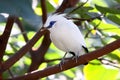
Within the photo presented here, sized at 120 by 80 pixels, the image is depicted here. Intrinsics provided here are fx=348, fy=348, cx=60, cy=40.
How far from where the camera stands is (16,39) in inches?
41.6

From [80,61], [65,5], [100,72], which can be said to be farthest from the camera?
[100,72]

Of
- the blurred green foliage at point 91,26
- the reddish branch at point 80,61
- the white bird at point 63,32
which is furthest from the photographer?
the white bird at point 63,32

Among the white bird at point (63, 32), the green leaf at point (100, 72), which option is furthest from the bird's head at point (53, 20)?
the green leaf at point (100, 72)

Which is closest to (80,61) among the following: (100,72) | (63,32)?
(63,32)

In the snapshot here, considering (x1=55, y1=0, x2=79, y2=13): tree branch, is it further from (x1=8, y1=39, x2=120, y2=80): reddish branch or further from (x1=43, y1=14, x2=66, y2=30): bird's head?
(x1=8, y1=39, x2=120, y2=80): reddish branch

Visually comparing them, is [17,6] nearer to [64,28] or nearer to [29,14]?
[29,14]

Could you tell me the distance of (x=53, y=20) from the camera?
63cm

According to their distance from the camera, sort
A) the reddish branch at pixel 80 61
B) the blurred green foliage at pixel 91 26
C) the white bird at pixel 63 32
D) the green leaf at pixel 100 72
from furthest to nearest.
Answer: the green leaf at pixel 100 72 → the white bird at pixel 63 32 → the reddish branch at pixel 80 61 → the blurred green foliage at pixel 91 26

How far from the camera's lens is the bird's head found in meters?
0.63

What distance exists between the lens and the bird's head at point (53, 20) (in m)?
0.63

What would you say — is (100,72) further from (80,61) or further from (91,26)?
(80,61)

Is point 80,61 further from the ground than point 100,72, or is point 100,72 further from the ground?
point 80,61

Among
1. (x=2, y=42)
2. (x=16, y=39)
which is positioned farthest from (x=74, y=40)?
(x=16, y=39)

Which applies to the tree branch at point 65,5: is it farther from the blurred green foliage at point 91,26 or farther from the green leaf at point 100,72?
the green leaf at point 100,72
